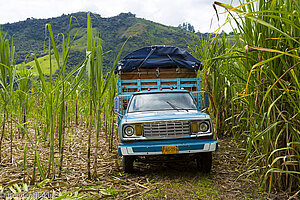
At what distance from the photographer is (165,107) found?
4902mm

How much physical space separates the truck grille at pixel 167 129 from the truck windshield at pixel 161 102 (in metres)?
0.70

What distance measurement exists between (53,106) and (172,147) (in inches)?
73.2

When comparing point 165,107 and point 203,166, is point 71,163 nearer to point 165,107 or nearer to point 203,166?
point 165,107

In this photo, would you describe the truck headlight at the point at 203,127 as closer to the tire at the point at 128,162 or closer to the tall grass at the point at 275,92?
the tall grass at the point at 275,92

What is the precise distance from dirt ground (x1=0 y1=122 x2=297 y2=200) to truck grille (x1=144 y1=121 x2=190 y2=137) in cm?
50

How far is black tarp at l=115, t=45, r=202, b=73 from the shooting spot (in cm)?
698

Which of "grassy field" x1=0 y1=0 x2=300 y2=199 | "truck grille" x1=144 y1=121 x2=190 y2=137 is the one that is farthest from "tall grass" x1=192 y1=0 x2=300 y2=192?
"truck grille" x1=144 y1=121 x2=190 y2=137

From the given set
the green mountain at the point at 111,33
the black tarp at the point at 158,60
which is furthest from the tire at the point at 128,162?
the green mountain at the point at 111,33

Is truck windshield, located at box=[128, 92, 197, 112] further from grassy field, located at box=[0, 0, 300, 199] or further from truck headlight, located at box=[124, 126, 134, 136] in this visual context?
truck headlight, located at box=[124, 126, 134, 136]

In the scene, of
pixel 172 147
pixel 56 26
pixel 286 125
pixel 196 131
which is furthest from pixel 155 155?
pixel 56 26

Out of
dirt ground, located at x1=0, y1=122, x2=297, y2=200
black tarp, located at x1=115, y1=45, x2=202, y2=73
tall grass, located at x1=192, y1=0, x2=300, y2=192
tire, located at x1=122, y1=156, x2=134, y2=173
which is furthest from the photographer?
black tarp, located at x1=115, y1=45, x2=202, y2=73

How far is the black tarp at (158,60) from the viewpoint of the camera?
698 centimetres

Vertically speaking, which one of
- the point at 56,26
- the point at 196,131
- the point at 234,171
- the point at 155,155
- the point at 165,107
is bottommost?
the point at 234,171

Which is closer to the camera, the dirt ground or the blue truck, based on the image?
the dirt ground
